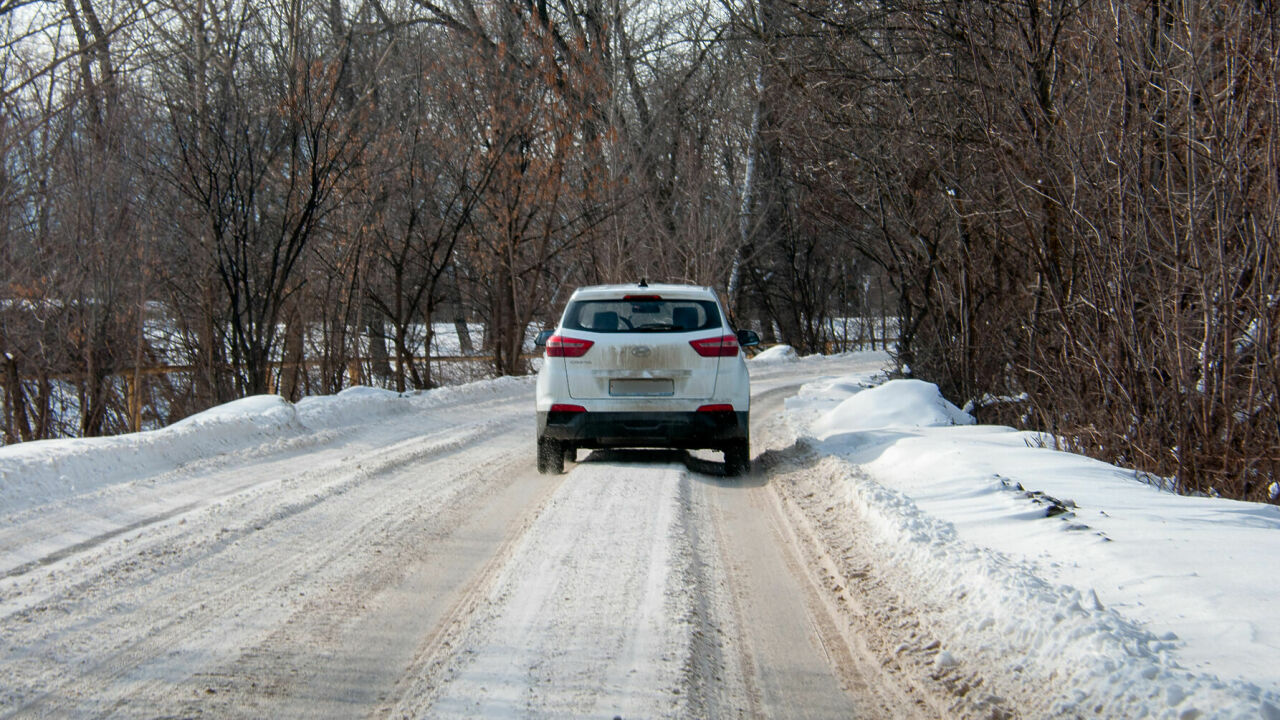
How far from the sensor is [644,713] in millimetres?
3438

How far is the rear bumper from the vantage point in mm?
8625

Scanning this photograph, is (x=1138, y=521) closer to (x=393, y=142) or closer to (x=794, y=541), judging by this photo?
(x=794, y=541)

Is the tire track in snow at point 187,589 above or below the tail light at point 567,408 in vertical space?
below

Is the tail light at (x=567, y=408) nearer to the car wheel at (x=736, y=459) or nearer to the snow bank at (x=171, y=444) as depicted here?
the car wheel at (x=736, y=459)

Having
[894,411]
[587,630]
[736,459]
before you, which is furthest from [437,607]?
[894,411]

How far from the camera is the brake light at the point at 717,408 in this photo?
28.4 ft

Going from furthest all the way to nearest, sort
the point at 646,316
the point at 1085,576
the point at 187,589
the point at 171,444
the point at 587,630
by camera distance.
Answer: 1. the point at 171,444
2. the point at 646,316
3. the point at 187,589
4. the point at 1085,576
5. the point at 587,630

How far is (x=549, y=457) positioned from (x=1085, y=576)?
5345 millimetres

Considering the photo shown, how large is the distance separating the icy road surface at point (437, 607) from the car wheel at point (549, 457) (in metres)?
0.82

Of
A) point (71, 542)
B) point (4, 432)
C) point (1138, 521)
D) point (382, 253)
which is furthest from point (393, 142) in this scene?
point (1138, 521)

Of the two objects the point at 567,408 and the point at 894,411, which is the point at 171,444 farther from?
the point at 894,411

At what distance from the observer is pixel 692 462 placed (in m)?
9.84

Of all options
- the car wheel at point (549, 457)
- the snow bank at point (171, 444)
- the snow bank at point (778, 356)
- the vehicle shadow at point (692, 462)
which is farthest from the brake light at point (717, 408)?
the snow bank at point (778, 356)

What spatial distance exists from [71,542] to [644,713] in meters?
4.28
